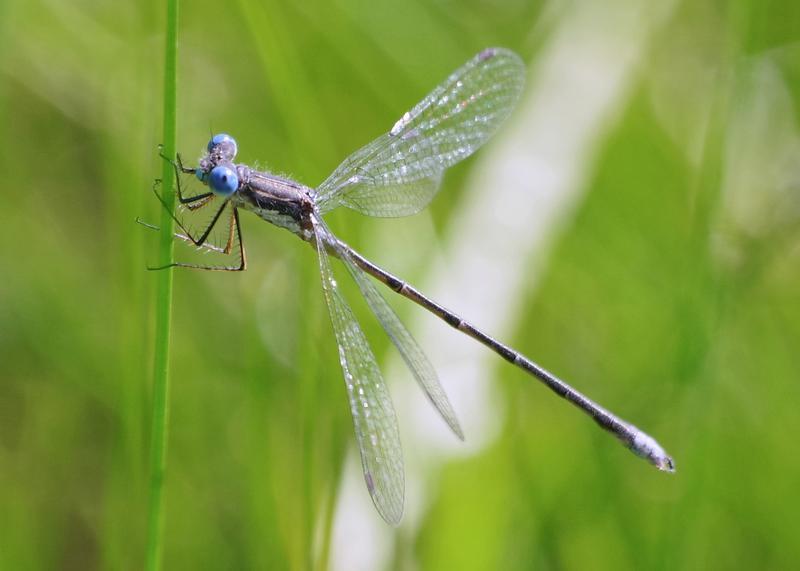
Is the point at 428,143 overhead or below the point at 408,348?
overhead

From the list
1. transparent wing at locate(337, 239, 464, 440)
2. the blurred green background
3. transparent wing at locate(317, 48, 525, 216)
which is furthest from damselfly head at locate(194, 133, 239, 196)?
transparent wing at locate(337, 239, 464, 440)

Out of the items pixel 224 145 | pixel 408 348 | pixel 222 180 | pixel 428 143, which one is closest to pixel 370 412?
pixel 408 348

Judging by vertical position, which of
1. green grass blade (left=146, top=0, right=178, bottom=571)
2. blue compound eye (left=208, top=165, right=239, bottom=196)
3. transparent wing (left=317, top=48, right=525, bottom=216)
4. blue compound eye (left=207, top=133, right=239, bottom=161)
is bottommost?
green grass blade (left=146, top=0, right=178, bottom=571)

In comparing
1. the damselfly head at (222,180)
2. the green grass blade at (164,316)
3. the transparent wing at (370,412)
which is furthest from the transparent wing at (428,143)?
the green grass blade at (164,316)

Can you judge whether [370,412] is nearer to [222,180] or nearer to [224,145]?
[222,180]

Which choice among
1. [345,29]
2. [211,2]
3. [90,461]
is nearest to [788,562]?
[90,461]

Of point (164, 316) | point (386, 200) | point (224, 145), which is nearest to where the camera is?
point (164, 316)

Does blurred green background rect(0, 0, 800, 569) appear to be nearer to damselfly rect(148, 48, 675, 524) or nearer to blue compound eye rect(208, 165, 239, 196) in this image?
damselfly rect(148, 48, 675, 524)
